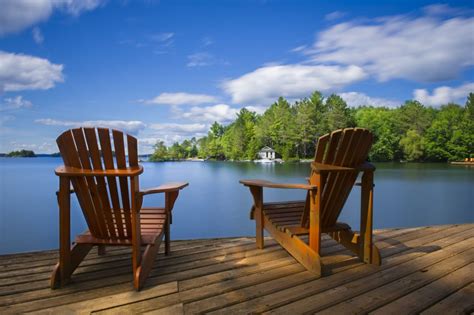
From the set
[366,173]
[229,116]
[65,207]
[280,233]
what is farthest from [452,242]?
[229,116]

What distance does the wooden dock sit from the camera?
160 cm

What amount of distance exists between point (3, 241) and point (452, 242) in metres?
8.53

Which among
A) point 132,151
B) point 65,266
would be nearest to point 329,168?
point 132,151

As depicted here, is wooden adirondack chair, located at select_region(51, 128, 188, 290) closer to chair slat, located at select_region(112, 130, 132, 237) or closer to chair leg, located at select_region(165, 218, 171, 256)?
chair slat, located at select_region(112, 130, 132, 237)

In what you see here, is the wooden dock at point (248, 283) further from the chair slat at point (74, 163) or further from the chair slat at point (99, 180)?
the chair slat at point (74, 163)

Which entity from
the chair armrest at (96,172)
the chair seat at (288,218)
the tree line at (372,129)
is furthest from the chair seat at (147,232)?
the tree line at (372,129)

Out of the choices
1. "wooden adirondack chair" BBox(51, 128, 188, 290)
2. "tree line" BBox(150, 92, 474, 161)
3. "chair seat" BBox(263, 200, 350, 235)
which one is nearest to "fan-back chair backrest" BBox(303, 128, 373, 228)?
"chair seat" BBox(263, 200, 350, 235)

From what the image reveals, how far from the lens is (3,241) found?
7.12 meters

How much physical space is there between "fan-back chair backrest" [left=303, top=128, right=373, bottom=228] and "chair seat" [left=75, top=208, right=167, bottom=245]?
3.84 ft

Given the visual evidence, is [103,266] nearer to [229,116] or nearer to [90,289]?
[90,289]

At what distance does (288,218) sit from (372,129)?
43471 millimetres

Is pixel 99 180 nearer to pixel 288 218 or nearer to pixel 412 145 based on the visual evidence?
pixel 288 218

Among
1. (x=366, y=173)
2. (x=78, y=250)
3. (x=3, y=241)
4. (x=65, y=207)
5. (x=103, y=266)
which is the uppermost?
(x=366, y=173)

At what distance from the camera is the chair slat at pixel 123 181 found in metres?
1.89
